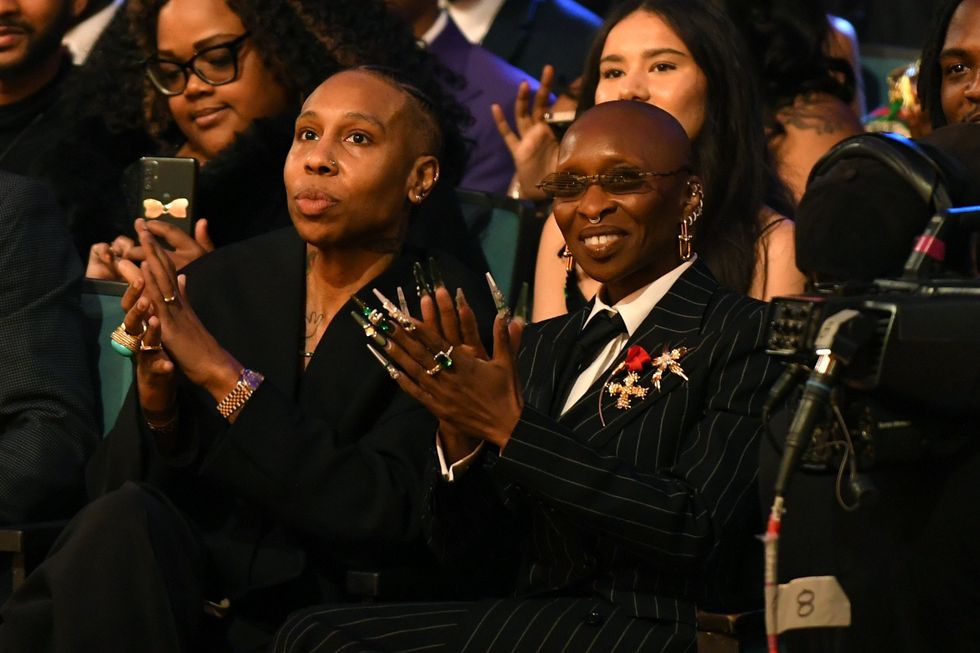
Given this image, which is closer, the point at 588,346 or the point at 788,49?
the point at 588,346

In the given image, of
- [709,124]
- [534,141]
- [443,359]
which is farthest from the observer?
[534,141]

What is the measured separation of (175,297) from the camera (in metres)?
2.82

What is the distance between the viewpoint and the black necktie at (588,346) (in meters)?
2.72

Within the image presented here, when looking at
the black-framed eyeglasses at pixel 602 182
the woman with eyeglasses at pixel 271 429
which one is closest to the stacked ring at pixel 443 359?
the woman with eyeglasses at pixel 271 429

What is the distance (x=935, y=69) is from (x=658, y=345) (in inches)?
38.0

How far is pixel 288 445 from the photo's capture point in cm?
276

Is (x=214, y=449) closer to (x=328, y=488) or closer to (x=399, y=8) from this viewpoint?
(x=328, y=488)

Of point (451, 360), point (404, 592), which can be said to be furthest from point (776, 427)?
point (404, 592)

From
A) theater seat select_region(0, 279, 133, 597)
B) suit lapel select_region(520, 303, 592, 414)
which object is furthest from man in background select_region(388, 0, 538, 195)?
suit lapel select_region(520, 303, 592, 414)

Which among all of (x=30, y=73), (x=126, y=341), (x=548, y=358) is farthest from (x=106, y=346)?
(x=30, y=73)

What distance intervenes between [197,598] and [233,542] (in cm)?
18

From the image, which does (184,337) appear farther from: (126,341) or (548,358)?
(548,358)

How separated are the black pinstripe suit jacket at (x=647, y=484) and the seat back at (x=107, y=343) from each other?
101cm

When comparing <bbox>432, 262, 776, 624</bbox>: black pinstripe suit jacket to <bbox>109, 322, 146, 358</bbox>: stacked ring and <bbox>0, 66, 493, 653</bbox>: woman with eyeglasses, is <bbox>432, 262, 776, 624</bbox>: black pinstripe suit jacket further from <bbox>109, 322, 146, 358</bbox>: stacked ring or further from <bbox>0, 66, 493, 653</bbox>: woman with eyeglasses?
<bbox>109, 322, 146, 358</bbox>: stacked ring
